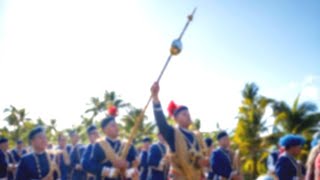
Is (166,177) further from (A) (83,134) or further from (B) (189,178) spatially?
(A) (83,134)

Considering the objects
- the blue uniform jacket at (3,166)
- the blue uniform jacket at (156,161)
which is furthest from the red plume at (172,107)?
the blue uniform jacket at (3,166)

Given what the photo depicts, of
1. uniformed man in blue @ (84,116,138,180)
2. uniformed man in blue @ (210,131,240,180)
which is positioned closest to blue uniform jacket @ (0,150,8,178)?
uniformed man in blue @ (84,116,138,180)

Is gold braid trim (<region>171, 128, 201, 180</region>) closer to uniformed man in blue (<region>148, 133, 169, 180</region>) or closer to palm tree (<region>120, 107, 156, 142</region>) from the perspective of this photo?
uniformed man in blue (<region>148, 133, 169, 180</region>)

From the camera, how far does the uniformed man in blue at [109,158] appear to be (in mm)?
7750

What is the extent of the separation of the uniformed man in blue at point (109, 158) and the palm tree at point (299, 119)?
2696cm

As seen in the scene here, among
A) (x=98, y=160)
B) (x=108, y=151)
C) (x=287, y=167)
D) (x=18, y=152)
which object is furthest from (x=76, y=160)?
(x=287, y=167)

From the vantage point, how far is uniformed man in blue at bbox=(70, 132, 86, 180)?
15961 millimetres

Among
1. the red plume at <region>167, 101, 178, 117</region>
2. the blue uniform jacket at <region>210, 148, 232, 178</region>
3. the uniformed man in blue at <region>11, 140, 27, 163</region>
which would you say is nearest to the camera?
the red plume at <region>167, 101, 178, 117</region>

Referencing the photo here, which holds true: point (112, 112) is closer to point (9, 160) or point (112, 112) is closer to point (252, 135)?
point (9, 160)

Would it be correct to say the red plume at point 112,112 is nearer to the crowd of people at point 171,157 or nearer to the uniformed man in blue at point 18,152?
the crowd of people at point 171,157

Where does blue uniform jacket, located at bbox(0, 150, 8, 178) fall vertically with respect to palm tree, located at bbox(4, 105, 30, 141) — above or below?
below

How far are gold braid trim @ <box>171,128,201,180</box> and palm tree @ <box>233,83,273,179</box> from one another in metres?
27.6

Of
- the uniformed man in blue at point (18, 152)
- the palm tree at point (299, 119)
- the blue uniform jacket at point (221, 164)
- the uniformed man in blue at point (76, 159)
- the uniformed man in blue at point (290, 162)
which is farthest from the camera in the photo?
the palm tree at point (299, 119)

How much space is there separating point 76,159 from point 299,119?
2181cm
